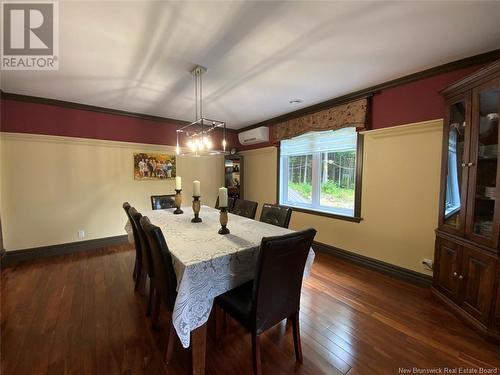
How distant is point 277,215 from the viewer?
2436 millimetres

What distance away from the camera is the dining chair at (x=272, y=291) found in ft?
3.96

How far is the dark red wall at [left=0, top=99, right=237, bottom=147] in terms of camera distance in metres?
3.04

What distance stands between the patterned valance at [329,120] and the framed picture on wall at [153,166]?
7.16 feet

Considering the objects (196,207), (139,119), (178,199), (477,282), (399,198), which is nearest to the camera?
(477,282)

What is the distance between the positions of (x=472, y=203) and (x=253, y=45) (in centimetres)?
232

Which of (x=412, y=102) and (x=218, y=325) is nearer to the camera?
(x=218, y=325)

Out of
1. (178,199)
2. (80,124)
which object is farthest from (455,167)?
(80,124)

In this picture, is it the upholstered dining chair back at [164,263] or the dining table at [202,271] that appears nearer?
the dining table at [202,271]

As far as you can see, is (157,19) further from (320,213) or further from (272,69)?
(320,213)

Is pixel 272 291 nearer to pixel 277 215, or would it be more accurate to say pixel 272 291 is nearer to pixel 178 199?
pixel 277 215

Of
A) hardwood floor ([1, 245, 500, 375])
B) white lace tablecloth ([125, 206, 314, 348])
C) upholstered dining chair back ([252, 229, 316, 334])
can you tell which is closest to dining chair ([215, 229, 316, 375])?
upholstered dining chair back ([252, 229, 316, 334])

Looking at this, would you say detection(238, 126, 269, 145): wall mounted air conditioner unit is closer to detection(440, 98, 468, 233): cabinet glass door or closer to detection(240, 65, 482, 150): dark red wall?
detection(240, 65, 482, 150): dark red wall

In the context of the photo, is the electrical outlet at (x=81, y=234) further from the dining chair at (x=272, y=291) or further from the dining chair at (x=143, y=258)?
the dining chair at (x=272, y=291)

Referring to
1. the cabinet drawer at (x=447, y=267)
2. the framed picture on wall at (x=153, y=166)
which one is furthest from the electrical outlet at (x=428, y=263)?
the framed picture on wall at (x=153, y=166)
